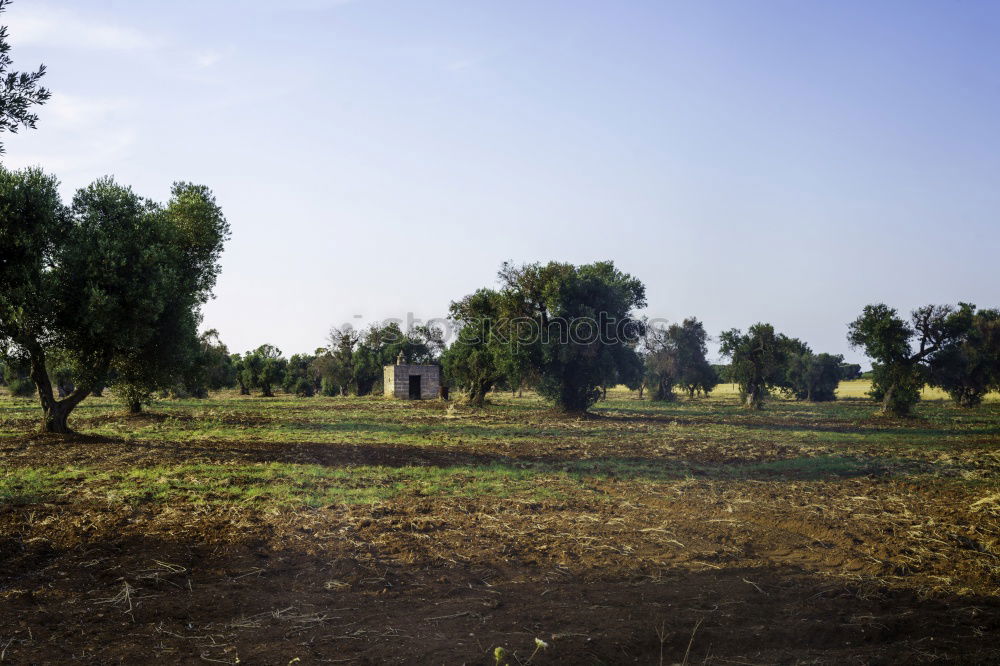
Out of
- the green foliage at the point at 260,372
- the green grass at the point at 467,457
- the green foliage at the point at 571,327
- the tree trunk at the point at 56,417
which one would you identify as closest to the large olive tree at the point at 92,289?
the tree trunk at the point at 56,417

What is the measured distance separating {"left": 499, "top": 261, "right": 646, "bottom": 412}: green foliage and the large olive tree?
937 inches

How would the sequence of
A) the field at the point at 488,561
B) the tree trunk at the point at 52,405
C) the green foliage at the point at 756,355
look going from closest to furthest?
1. the field at the point at 488,561
2. the tree trunk at the point at 52,405
3. the green foliage at the point at 756,355

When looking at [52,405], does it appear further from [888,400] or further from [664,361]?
[664,361]

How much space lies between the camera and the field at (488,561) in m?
7.16

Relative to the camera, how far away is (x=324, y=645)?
23.0ft

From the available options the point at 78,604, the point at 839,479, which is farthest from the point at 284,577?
the point at 839,479

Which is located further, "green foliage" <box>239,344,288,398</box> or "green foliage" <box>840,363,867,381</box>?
"green foliage" <box>840,363,867,381</box>

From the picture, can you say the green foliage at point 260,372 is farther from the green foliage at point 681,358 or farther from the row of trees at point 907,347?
the row of trees at point 907,347

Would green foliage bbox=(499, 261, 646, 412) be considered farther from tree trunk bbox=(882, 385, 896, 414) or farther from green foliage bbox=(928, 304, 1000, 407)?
green foliage bbox=(928, 304, 1000, 407)

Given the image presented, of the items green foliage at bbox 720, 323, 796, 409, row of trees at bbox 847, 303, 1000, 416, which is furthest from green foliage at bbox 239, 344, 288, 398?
row of trees at bbox 847, 303, 1000, 416

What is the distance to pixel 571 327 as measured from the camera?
1752 inches

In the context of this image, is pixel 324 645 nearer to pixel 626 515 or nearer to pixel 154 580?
pixel 154 580

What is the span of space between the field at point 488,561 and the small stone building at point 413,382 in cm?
5443

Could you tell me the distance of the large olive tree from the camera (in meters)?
20.8
